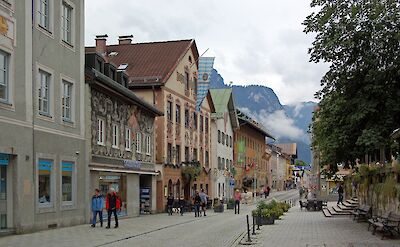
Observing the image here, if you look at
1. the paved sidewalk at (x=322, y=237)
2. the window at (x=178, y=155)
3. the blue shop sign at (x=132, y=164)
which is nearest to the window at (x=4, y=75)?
the paved sidewalk at (x=322, y=237)

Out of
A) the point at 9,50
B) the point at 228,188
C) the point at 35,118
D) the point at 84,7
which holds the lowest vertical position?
the point at 228,188

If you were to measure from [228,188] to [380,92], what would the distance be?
158 feet

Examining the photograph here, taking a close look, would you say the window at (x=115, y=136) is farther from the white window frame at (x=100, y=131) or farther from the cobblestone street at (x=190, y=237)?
the cobblestone street at (x=190, y=237)

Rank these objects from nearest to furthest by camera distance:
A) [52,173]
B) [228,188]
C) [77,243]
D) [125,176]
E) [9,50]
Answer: [77,243] < [9,50] < [52,173] < [125,176] < [228,188]

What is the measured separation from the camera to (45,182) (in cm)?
2464

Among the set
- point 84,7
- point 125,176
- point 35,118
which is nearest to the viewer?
point 35,118

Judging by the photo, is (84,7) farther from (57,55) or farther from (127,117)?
(127,117)

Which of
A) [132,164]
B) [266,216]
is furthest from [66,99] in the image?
[132,164]

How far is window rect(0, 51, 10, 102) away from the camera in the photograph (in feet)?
69.1

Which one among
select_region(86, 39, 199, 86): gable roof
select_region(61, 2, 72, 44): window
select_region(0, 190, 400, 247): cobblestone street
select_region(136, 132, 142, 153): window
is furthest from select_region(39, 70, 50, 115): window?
select_region(86, 39, 199, 86): gable roof

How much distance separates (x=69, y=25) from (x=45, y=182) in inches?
277

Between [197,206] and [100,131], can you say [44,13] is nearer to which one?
[100,131]

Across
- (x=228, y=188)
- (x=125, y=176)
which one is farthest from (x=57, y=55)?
(x=228, y=188)

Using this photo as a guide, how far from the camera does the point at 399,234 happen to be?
19.7m
